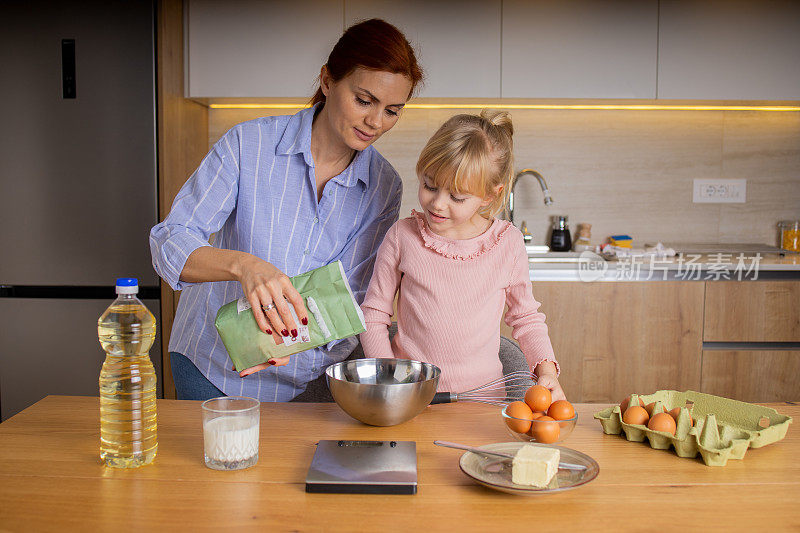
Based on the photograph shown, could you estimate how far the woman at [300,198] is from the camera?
1367mm

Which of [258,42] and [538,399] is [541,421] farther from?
[258,42]

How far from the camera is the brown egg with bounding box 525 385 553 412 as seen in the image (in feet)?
3.39

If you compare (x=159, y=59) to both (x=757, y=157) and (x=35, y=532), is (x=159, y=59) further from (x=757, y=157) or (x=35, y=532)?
(x=757, y=157)

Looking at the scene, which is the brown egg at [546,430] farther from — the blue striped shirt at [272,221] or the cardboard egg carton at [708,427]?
the blue striped shirt at [272,221]

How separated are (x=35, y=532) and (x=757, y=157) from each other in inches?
123

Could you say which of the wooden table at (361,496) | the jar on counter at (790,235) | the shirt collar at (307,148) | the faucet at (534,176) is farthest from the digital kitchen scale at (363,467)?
the jar on counter at (790,235)

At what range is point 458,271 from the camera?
1.45 m

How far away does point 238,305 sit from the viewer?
3.38 ft

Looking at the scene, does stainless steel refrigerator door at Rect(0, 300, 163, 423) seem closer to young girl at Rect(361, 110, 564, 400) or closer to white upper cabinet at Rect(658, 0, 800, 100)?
young girl at Rect(361, 110, 564, 400)

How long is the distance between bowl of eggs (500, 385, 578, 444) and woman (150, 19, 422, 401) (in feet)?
1.61

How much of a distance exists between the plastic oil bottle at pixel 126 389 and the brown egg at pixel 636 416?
26.8 inches

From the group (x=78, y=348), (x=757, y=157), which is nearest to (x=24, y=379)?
(x=78, y=348)

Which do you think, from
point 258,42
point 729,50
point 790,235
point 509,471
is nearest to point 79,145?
point 258,42

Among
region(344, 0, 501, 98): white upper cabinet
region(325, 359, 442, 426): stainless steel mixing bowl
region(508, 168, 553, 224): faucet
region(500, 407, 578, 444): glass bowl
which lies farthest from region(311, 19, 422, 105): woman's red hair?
region(508, 168, 553, 224): faucet
